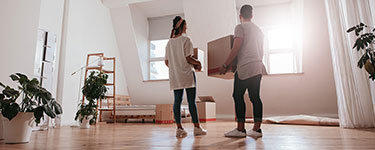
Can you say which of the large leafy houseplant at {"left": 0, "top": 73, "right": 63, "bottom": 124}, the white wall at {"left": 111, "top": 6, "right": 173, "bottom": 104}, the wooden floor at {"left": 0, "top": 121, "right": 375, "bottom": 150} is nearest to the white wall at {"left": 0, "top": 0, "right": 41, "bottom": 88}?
the large leafy houseplant at {"left": 0, "top": 73, "right": 63, "bottom": 124}

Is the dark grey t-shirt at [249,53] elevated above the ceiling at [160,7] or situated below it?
below

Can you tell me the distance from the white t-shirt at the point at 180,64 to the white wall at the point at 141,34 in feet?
11.4

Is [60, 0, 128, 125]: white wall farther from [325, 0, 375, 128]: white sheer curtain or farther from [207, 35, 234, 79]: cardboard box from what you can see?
[325, 0, 375, 128]: white sheer curtain

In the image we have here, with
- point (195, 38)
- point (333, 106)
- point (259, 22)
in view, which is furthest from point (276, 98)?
point (195, 38)

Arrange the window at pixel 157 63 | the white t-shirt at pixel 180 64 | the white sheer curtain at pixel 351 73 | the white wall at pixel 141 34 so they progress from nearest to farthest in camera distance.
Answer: the white t-shirt at pixel 180 64 → the white sheer curtain at pixel 351 73 → the white wall at pixel 141 34 → the window at pixel 157 63

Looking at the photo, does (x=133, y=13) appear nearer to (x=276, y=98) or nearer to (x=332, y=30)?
(x=276, y=98)

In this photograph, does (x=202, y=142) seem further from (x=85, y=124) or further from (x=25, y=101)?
(x=85, y=124)

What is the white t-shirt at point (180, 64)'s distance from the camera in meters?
2.10

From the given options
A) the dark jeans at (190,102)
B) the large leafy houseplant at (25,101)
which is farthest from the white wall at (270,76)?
the large leafy houseplant at (25,101)

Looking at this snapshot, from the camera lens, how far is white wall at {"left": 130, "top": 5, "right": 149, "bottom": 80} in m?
5.50

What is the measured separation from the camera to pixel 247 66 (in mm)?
1956

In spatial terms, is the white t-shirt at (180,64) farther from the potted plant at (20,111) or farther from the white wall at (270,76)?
the white wall at (270,76)

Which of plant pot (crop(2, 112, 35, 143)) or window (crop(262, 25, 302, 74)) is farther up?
window (crop(262, 25, 302, 74))

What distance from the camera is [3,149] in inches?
59.7
